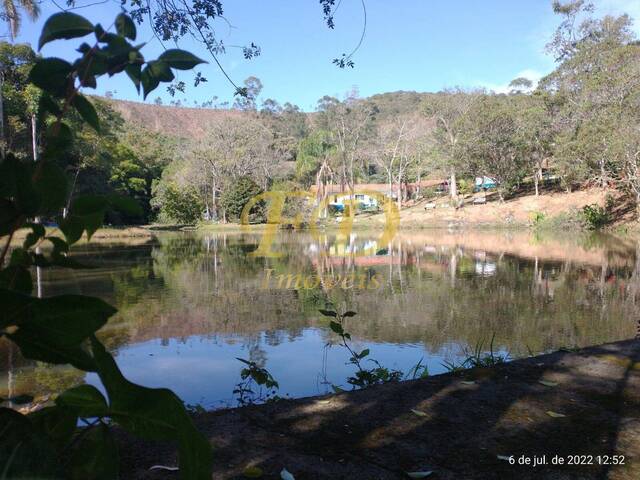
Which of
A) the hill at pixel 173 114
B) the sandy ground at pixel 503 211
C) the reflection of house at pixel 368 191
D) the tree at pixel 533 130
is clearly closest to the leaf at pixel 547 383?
the sandy ground at pixel 503 211

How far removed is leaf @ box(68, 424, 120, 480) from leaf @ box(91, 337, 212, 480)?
0.06 m

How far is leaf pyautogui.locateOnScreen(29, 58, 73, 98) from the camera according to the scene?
629mm

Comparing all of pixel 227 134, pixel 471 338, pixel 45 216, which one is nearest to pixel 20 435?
pixel 45 216

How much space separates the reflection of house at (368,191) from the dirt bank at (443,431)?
35.6 m

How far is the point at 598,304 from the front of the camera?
8.42 meters

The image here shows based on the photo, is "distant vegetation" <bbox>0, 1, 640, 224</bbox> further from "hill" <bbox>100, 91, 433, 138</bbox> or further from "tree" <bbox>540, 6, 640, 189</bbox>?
"hill" <bbox>100, 91, 433, 138</bbox>

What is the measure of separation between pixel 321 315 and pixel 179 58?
765 cm

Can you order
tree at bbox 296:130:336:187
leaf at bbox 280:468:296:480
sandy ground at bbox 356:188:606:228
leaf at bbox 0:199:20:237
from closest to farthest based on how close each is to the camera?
leaf at bbox 0:199:20:237
leaf at bbox 280:468:296:480
sandy ground at bbox 356:188:606:228
tree at bbox 296:130:336:187

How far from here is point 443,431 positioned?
227 cm

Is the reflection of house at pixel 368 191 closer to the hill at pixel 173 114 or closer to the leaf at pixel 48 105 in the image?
the leaf at pixel 48 105

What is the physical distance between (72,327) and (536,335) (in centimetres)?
700

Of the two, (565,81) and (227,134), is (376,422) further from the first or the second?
(227,134)

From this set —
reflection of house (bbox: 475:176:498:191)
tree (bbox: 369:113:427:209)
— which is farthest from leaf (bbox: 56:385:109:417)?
reflection of house (bbox: 475:176:498:191)

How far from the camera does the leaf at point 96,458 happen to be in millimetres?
540
